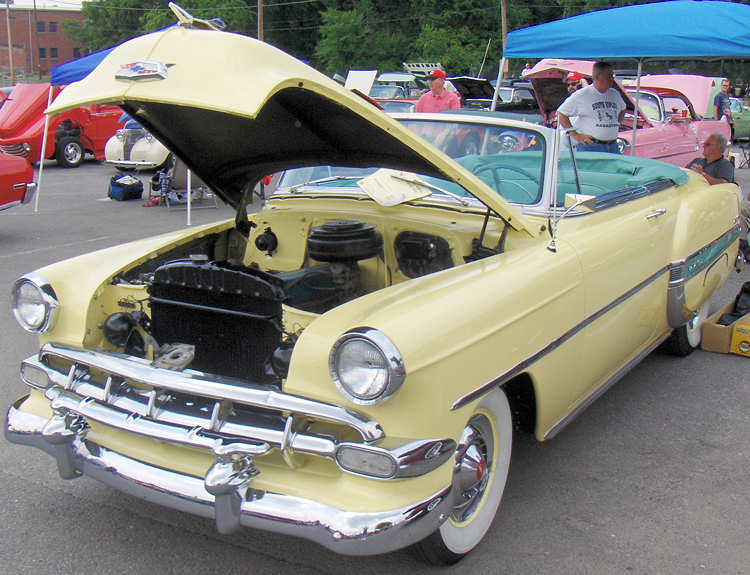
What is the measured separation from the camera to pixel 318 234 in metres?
3.04

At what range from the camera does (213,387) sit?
2188 millimetres

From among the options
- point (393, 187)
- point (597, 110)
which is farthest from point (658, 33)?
point (393, 187)

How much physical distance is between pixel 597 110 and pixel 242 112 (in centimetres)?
496

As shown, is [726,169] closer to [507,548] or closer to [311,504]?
[507,548]

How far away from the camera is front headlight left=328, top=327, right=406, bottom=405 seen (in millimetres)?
2025

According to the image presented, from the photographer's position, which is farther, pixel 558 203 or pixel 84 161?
pixel 84 161

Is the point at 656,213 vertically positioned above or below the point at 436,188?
below

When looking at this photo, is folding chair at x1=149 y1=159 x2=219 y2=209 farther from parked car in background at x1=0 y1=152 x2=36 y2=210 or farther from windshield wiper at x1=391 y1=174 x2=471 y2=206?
windshield wiper at x1=391 y1=174 x2=471 y2=206

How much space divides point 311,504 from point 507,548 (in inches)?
35.3

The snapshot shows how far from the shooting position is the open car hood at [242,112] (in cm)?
219

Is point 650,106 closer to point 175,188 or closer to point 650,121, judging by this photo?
point 650,121

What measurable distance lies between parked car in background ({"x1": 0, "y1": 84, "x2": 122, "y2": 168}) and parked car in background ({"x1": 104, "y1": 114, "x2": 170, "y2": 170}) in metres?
0.75

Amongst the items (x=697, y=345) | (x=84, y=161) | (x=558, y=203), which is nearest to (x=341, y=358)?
(x=558, y=203)

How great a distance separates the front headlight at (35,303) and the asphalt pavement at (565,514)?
743mm
